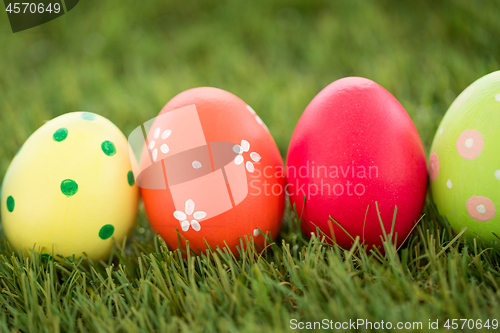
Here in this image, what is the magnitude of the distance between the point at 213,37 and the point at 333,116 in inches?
86.1

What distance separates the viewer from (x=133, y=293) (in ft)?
3.33

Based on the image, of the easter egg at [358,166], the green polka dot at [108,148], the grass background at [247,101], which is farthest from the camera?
the green polka dot at [108,148]

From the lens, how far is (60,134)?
1115mm

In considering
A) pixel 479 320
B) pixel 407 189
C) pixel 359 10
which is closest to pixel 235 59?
pixel 359 10

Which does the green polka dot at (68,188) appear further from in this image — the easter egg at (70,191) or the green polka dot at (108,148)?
the green polka dot at (108,148)

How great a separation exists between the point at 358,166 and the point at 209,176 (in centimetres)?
41

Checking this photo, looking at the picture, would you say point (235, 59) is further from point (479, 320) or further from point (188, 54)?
point (479, 320)

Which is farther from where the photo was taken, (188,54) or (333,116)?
(188,54)

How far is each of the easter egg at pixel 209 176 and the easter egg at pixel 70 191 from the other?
94 millimetres

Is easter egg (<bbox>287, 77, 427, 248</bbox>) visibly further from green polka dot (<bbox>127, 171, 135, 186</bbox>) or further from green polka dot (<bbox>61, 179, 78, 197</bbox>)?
green polka dot (<bbox>61, 179, 78, 197</bbox>)

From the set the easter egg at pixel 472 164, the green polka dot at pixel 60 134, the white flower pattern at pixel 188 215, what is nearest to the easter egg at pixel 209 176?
the white flower pattern at pixel 188 215

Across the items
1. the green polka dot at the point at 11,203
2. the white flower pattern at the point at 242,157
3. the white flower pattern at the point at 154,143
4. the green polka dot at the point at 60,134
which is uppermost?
the green polka dot at the point at 60,134

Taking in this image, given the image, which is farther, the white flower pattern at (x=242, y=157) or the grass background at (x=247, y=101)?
the white flower pattern at (x=242, y=157)

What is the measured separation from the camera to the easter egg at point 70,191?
107cm
